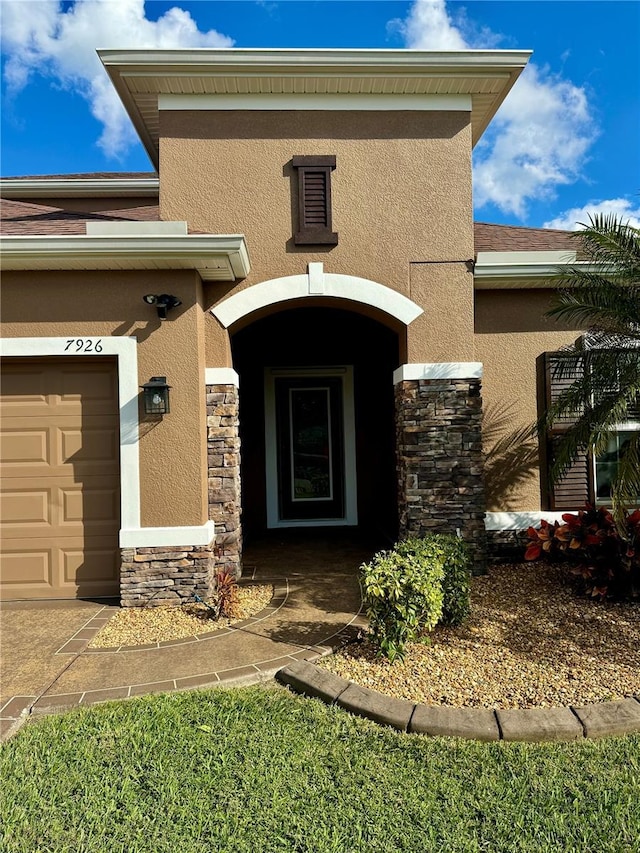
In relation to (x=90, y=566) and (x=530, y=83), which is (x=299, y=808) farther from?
(x=530, y=83)

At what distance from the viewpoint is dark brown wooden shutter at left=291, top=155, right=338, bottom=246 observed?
6031mm

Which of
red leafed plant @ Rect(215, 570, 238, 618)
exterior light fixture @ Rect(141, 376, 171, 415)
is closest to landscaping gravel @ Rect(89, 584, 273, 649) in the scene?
red leafed plant @ Rect(215, 570, 238, 618)

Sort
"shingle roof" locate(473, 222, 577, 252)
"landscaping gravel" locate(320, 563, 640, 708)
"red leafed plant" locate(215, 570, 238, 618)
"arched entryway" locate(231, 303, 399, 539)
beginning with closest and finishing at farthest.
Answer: "landscaping gravel" locate(320, 563, 640, 708), "red leafed plant" locate(215, 570, 238, 618), "shingle roof" locate(473, 222, 577, 252), "arched entryway" locate(231, 303, 399, 539)

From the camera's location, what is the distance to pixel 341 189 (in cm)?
611

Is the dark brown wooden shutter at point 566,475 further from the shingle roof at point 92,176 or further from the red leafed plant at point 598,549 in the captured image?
the shingle roof at point 92,176

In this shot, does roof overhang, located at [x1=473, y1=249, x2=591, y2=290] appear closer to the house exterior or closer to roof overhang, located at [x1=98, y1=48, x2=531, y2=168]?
the house exterior

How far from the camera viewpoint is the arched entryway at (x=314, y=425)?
8680mm

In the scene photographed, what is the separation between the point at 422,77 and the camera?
591 centimetres

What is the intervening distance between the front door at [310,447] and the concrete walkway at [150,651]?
9.05 feet

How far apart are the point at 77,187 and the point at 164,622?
29.9 ft

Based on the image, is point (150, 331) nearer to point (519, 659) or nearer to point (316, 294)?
point (316, 294)

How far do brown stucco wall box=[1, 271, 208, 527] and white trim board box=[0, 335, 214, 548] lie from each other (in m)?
0.07

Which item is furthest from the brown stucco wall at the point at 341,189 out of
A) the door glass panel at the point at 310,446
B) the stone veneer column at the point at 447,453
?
the door glass panel at the point at 310,446

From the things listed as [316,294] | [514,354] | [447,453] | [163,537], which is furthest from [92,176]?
[447,453]
